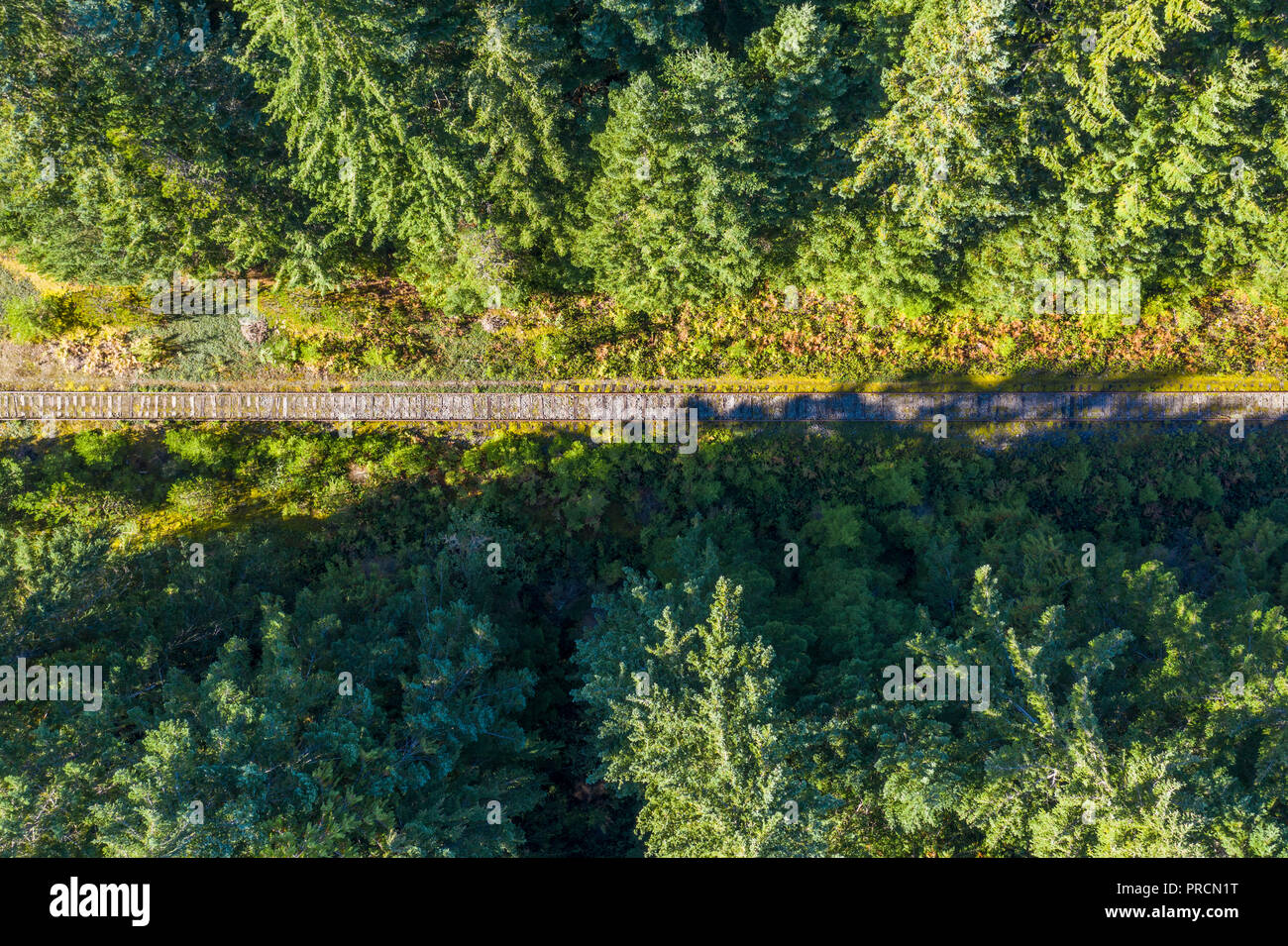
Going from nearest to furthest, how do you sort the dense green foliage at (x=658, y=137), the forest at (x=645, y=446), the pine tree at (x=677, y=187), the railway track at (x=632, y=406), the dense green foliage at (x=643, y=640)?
the dense green foliage at (x=643, y=640) < the forest at (x=645, y=446) < the dense green foliage at (x=658, y=137) < the pine tree at (x=677, y=187) < the railway track at (x=632, y=406)

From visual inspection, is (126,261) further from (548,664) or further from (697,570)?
(697,570)

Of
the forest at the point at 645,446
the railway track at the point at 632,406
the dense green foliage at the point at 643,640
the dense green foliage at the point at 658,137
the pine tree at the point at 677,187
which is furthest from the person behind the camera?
the railway track at the point at 632,406

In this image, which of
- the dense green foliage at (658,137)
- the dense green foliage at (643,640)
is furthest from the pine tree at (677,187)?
the dense green foliage at (643,640)

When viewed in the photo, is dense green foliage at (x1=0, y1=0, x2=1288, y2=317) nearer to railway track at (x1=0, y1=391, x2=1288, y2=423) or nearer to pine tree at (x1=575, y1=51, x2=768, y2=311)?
pine tree at (x1=575, y1=51, x2=768, y2=311)

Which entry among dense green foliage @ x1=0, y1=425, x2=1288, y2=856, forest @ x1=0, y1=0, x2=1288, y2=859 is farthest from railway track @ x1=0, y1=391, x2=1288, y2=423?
dense green foliage @ x1=0, y1=425, x2=1288, y2=856

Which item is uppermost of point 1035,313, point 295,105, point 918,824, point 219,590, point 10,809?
point 295,105

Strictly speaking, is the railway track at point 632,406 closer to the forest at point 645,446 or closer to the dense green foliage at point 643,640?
the forest at point 645,446

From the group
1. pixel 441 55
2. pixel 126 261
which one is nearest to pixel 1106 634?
pixel 441 55

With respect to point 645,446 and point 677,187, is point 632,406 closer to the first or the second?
point 645,446
